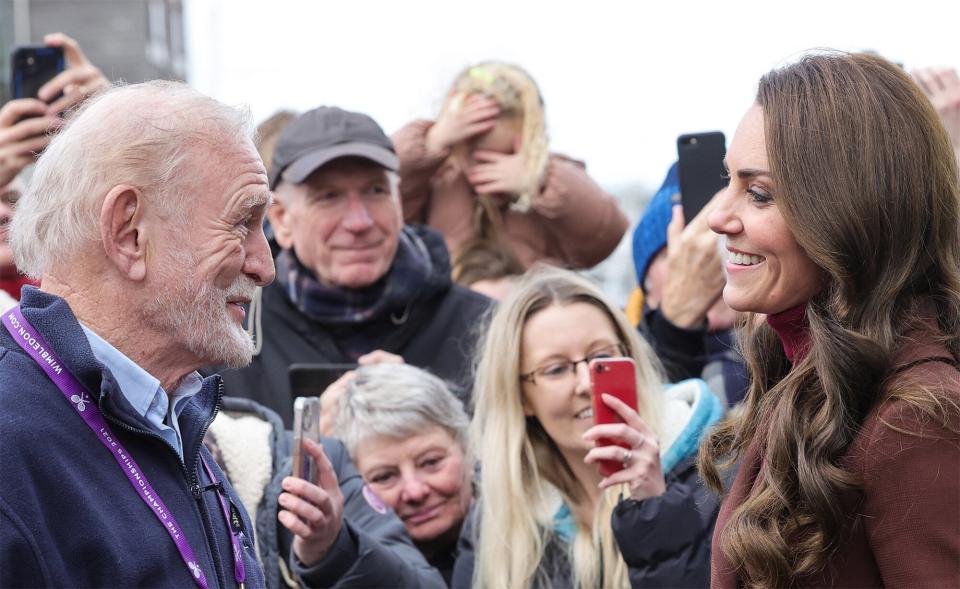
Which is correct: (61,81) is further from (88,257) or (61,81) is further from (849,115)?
(849,115)

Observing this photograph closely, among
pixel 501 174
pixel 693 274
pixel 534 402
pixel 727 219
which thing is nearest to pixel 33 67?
pixel 501 174

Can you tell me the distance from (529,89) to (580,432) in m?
1.85

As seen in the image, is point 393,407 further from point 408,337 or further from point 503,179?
point 503,179

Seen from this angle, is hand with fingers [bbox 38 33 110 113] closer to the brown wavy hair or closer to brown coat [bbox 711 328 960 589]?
the brown wavy hair

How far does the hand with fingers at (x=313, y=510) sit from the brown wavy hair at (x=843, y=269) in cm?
133

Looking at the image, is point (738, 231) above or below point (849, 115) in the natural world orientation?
below

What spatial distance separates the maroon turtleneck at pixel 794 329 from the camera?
2.85 metres

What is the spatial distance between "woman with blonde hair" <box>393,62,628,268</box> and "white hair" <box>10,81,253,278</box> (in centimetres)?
277

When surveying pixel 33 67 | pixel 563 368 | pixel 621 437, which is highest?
pixel 33 67

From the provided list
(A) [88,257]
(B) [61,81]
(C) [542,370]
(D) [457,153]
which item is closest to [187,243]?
(A) [88,257]

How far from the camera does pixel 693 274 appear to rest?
4707 mm

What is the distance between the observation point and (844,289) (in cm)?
269

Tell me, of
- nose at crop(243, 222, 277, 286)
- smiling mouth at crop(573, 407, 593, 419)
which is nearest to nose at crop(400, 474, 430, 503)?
smiling mouth at crop(573, 407, 593, 419)

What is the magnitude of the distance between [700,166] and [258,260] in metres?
2.09
